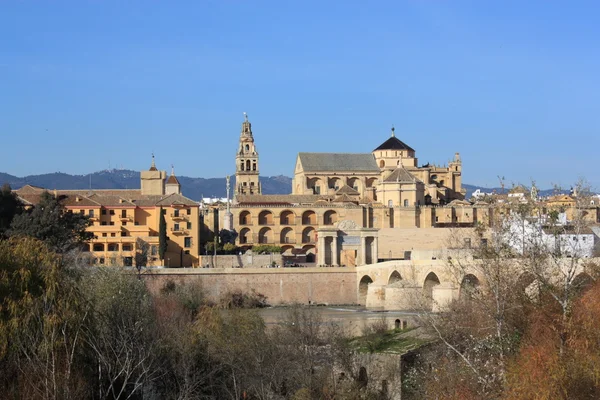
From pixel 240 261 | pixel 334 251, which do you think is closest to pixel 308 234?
pixel 240 261

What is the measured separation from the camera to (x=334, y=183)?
288 ft

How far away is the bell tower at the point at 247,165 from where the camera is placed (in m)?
91.8

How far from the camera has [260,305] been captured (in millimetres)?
57000

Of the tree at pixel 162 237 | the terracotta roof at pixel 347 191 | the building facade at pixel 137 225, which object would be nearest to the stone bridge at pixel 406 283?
the tree at pixel 162 237

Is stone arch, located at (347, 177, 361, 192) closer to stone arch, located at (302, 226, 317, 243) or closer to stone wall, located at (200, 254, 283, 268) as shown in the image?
stone arch, located at (302, 226, 317, 243)

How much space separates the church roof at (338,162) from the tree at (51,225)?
34.1 m

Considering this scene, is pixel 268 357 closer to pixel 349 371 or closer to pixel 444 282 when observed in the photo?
pixel 349 371

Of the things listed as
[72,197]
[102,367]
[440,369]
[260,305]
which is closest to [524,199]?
[440,369]

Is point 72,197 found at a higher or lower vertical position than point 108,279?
higher

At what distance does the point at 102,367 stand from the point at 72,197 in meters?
42.1

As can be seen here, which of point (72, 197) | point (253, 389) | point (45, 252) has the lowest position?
point (253, 389)

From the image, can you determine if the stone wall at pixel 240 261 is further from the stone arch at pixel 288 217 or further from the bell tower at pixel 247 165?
the bell tower at pixel 247 165

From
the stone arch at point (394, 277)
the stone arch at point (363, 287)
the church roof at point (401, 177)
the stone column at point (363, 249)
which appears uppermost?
the church roof at point (401, 177)

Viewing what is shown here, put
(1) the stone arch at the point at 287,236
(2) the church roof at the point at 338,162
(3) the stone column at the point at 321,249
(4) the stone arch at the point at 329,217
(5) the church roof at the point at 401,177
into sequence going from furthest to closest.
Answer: (2) the church roof at the point at 338,162
(5) the church roof at the point at 401,177
(4) the stone arch at the point at 329,217
(1) the stone arch at the point at 287,236
(3) the stone column at the point at 321,249
